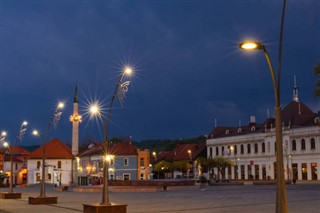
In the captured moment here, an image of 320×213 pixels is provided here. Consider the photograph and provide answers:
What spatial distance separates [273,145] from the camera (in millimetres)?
88625

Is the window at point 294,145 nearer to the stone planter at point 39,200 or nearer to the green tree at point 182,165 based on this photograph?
the green tree at point 182,165

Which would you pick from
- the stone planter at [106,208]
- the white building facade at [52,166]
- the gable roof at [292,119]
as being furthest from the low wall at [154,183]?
the white building facade at [52,166]

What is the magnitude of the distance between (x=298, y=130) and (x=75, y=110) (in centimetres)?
5143

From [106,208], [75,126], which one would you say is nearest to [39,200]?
[106,208]

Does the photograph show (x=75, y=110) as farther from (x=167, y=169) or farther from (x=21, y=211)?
(x=21, y=211)

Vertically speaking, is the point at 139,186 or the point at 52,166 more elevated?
→ the point at 52,166

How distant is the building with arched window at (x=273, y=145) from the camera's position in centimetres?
8081

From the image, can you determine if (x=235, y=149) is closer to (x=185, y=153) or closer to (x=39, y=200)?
(x=185, y=153)

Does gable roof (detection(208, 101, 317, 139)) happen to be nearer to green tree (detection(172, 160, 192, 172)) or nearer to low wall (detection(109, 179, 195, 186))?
green tree (detection(172, 160, 192, 172))

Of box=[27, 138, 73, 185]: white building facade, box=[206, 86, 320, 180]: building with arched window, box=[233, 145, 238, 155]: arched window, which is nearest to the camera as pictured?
box=[206, 86, 320, 180]: building with arched window

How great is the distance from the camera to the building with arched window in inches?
3182

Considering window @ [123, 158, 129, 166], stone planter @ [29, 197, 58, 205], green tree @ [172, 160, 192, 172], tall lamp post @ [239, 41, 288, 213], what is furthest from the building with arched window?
tall lamp post @ [239, 41, 288, 213]

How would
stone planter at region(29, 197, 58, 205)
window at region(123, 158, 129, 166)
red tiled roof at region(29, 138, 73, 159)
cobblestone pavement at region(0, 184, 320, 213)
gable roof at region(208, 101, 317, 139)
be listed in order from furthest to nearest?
red tiled roof at region(29, 138, 73, 159) → window at region(123, 158, 129, 166) → gable roof at region(208, 101, 317, 139) → stone planter at region(29, 197, 58, 205) → cobblestone pavement at region(0, 184, 320, 213)

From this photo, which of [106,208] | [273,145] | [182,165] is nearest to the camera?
[106,208]
